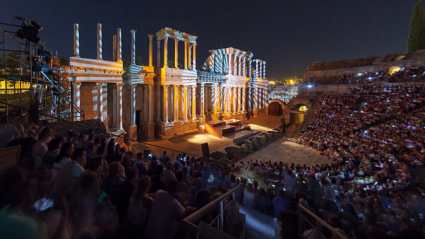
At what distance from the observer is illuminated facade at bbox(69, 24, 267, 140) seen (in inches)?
530

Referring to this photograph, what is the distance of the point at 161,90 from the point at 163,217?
19658 millimetres

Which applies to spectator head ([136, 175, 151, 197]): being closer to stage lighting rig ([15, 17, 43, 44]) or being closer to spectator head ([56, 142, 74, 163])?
spectator head ([56, 142, 74, 163])

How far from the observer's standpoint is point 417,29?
103 feet

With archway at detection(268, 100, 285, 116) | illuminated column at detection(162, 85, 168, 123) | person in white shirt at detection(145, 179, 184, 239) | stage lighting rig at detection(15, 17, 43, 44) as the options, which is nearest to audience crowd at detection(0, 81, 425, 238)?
person in white shirt at detection(145, 179, 184, 239)

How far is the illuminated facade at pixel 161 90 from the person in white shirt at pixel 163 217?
1200 cm

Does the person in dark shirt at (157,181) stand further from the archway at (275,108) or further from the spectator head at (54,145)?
the archway at (275,108)

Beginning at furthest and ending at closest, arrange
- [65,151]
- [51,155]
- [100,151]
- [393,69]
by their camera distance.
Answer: [393,69], [100,151], [51,155], [65,151]

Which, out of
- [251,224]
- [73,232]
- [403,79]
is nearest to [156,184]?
[73,232]

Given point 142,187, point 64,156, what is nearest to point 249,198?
point 142,187

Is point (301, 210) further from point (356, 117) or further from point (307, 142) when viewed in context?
point (356, 117)

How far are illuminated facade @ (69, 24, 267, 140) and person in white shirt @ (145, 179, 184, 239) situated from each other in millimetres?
12004

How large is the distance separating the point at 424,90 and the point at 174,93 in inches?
976

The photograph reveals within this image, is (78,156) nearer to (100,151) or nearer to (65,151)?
(65,151)

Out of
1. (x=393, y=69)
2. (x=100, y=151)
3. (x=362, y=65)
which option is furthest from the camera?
(x=362, y=65)
